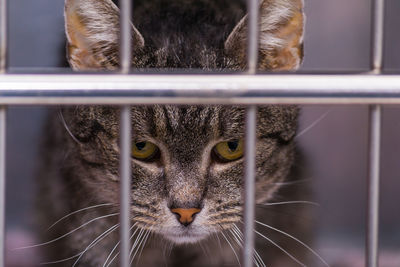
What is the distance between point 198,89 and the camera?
62 cm

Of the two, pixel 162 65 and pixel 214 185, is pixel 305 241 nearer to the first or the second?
pixel 214 185

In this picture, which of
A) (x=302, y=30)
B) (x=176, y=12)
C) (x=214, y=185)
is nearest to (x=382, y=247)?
(x=214, y=185)

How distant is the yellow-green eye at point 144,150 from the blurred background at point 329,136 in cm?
51

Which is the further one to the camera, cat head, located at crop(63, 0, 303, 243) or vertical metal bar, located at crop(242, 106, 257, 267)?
cat head, located at crop(63, 0, 303, 243)

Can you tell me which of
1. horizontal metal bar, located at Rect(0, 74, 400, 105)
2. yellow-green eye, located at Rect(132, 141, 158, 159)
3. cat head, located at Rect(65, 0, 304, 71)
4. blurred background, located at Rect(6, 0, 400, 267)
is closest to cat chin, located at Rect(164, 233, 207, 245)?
yellow-green eye, located at Rect(132, 141, 158, 159)

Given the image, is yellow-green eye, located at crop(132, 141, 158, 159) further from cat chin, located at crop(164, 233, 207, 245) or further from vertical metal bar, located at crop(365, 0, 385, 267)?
vertical metal bar, located at crop(365, 0, 385, 267)

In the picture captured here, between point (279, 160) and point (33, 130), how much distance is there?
875 millimetres

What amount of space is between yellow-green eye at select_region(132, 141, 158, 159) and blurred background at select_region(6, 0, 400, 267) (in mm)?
513

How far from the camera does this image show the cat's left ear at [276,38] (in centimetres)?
112

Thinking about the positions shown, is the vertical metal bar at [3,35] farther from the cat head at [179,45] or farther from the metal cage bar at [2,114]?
the cat head at [179,45]

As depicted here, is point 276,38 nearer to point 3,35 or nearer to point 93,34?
point 93,34

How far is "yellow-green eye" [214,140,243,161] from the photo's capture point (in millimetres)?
1238

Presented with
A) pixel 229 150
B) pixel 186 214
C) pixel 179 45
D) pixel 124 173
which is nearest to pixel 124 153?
pixel 124 173

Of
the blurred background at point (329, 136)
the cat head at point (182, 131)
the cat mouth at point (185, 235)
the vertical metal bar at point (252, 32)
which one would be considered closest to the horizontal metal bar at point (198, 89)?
the vertical metal bar at point (252, 32)
